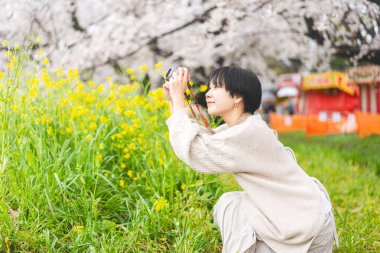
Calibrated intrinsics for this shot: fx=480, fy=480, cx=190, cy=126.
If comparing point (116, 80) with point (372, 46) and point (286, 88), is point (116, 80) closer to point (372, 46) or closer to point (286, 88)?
point (372, 46)

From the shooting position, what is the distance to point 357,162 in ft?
16.3

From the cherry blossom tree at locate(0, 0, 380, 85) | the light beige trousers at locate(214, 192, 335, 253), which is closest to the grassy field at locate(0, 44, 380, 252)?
the light beige trousers at locate(214, 192, 335, 253)

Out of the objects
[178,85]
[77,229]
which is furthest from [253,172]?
[77,229]

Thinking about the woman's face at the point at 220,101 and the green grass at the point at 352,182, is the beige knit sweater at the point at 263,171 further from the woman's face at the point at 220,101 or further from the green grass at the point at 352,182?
the green grass at the point at 352,182

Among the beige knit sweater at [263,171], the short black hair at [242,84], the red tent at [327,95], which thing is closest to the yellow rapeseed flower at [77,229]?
the beige knit sweater at [263,171]

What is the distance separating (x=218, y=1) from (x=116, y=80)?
1358 millimetres

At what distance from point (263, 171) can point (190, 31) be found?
3.26 metres

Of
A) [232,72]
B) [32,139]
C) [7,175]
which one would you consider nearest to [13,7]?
[32,139]

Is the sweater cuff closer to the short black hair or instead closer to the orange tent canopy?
the short black hair

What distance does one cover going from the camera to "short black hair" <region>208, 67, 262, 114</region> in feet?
6.49

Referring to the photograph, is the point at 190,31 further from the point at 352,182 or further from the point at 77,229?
the point at 77,229

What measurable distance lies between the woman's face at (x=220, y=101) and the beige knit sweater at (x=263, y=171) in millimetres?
130

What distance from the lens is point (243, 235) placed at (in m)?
1.92

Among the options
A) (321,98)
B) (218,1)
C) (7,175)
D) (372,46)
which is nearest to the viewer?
(7,175)
